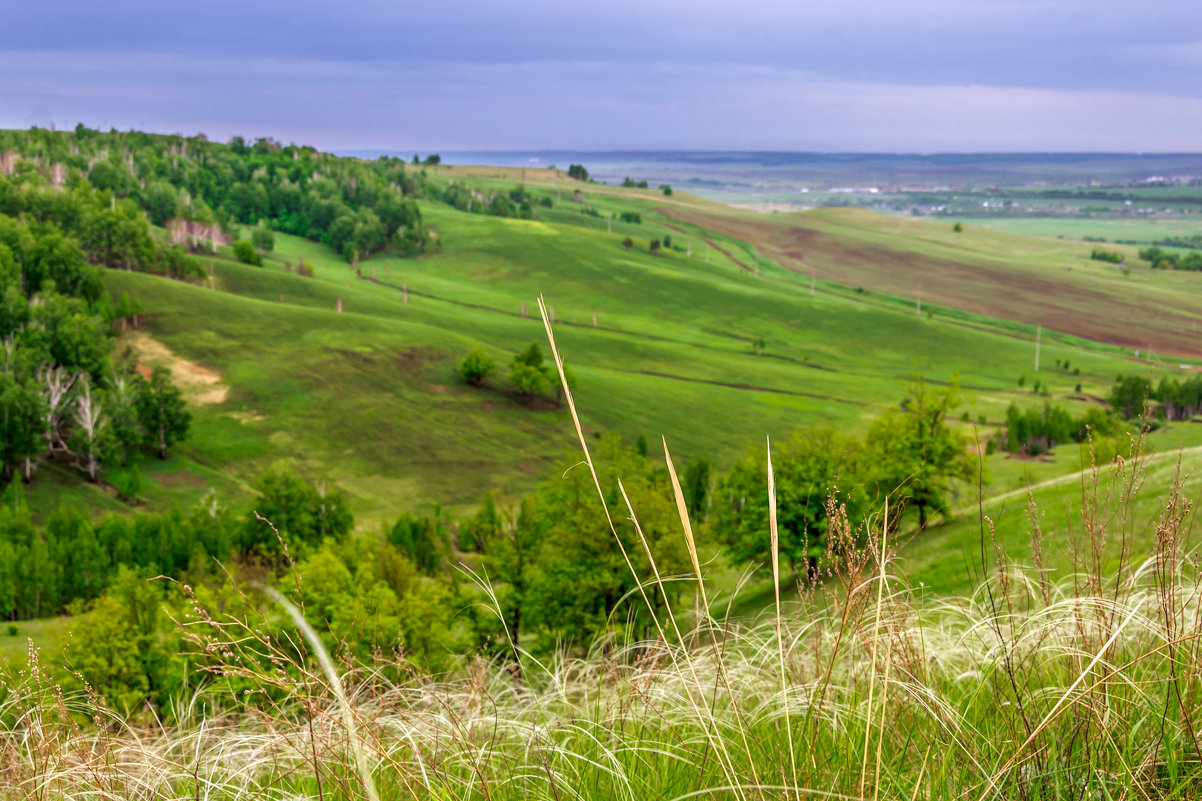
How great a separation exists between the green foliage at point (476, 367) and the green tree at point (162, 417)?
3015 centimetres

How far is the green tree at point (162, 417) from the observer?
82938 mm

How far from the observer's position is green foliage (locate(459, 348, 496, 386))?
102m

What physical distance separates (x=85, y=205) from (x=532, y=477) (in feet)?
298

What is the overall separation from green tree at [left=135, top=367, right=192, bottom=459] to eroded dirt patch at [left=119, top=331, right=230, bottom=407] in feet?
19.2

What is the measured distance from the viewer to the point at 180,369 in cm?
9619

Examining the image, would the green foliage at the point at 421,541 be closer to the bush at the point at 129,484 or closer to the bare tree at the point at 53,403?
the bush at the point at 129,484

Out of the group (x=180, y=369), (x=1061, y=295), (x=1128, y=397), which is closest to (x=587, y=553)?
(x=180, y=369)

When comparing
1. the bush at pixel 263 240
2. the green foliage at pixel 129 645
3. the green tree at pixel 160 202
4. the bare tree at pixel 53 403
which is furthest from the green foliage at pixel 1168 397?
the green tree at pixel 160 202

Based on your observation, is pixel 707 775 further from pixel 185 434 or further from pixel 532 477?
pixel 185 434

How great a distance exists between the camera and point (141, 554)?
198 feet

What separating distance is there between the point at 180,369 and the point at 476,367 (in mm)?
31489

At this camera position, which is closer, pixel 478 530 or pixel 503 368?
pixel 478 530

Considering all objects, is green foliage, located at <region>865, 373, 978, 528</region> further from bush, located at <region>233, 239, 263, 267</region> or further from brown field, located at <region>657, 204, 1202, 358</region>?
bush, located at <region>233, 239, 263, 267</region>

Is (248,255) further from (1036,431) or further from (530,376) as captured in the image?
(1036,431)
